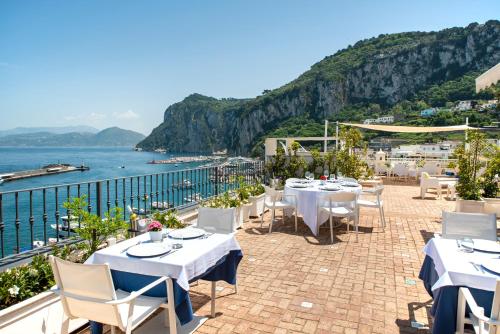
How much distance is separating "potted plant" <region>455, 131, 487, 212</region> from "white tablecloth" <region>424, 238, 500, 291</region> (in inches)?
171

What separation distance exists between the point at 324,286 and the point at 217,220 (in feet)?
4.49

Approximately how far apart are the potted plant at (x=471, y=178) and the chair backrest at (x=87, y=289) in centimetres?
658

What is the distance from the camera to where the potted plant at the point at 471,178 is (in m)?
6.20

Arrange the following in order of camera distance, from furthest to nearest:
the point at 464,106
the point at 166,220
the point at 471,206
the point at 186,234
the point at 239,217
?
the point at 464,106
the point at 471,206
the point at 239,217
the point at 166,220
the point at 186,234

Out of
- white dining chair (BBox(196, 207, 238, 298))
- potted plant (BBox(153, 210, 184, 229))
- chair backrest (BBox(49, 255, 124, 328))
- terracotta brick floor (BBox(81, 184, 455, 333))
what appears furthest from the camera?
potted plant (BBox(153, 210, 184, 229))

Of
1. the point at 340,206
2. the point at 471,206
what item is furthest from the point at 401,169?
the point at 340,206

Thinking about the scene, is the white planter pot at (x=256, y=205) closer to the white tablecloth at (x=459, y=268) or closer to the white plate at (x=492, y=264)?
the white tablecloth at (x=459, y=268)

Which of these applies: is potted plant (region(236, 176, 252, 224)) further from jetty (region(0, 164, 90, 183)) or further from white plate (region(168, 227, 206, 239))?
jetty (region(0, 164, 90, 183))

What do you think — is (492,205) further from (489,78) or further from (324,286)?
(324,286)

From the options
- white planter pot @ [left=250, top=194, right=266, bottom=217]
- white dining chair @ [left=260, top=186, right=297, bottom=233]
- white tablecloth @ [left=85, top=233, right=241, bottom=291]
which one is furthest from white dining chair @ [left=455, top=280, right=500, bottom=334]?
white planter pot @ [left=250, top=194, right=266, bottom=217]

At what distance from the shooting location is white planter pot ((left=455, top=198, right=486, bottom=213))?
6141 mm

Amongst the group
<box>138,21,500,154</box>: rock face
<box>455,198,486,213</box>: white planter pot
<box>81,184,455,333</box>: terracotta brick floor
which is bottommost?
<box>81,184,455,333</box>: terracotta brick floor

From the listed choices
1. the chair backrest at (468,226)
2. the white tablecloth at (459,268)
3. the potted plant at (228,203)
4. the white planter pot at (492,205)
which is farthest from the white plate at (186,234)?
the white planter pot at (492,205)

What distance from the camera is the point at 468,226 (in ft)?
10.4
